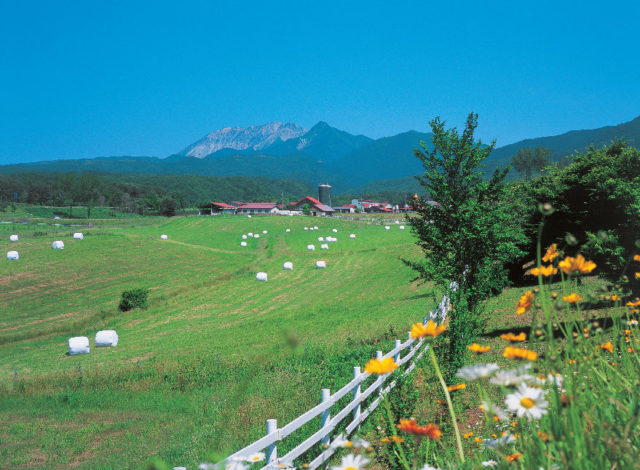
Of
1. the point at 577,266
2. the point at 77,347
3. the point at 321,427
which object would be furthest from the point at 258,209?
the point at 577,266

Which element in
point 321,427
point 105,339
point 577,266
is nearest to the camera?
point 577,266

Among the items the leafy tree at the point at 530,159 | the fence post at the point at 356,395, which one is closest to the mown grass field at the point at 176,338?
the fence post at the point at 356,395

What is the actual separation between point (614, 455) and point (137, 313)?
118ft

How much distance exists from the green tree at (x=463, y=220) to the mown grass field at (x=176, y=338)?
11.6ft

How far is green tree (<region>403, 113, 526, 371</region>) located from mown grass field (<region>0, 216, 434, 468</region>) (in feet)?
11.6

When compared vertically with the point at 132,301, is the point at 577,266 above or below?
above

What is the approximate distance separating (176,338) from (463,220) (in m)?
18.3

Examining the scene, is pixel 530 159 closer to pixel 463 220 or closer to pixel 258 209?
pixel 258 209

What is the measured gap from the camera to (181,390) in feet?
48.5

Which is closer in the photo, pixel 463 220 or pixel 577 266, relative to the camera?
pixel 577 266

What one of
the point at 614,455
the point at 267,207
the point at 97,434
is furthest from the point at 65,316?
the point at 267,207

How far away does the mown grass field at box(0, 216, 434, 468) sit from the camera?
1012 centimetres

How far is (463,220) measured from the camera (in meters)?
13.2

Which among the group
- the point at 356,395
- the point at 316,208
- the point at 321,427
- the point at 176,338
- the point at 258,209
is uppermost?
the point at 258,209
